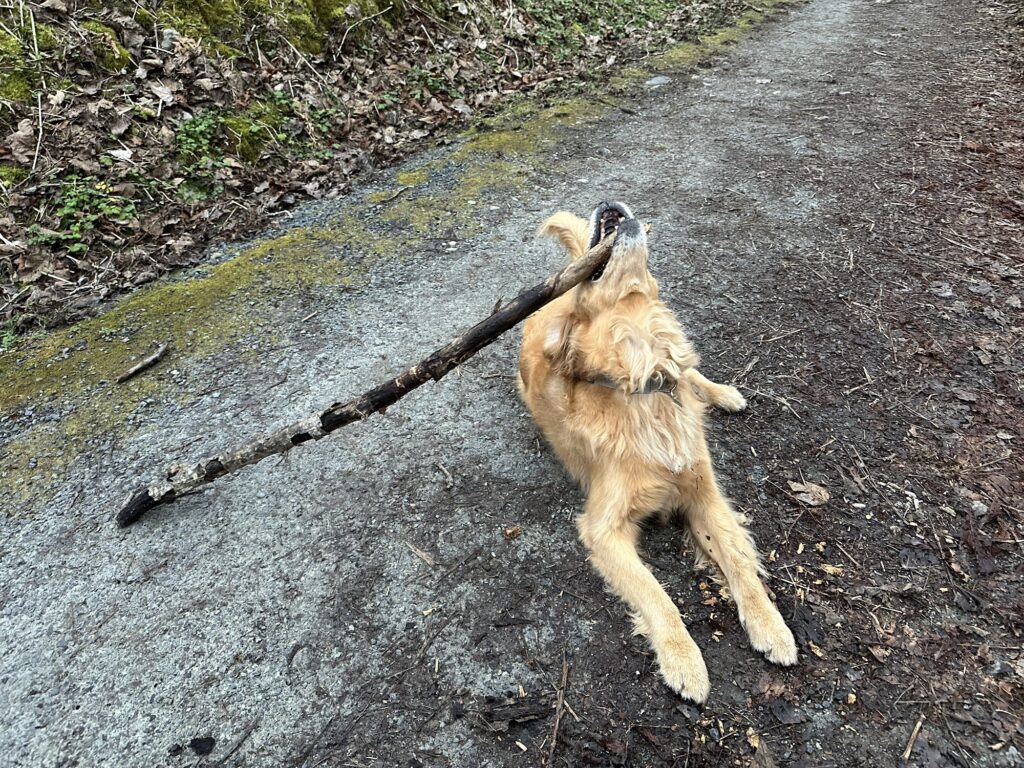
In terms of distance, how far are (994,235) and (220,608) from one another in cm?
627

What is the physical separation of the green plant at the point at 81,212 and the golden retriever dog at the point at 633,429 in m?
4.08

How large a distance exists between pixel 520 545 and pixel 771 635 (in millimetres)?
1242

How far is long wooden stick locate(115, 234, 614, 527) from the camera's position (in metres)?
2.92

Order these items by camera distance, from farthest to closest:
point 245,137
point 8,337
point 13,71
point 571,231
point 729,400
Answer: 1. point 245,137
2. point 13,71
3. point 8,337
4. point 729,400
5. point 571,231

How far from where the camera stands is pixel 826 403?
3676 millimetres

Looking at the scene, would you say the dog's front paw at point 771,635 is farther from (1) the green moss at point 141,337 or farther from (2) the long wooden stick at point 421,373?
(1) the green moss at point 141,337

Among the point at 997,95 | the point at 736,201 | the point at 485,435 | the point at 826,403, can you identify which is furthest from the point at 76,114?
the point at 997,95

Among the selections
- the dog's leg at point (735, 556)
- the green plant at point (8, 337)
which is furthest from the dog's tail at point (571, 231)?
the green plant at point (8, 337)

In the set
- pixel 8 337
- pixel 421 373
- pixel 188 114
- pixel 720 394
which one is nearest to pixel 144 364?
pixel 8 337

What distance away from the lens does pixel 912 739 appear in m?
2.27

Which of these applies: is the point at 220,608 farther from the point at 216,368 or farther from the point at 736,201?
the point at 736,201

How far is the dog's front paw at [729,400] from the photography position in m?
3.67

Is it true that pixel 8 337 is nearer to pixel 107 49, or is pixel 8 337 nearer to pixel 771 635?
pixel 107 49

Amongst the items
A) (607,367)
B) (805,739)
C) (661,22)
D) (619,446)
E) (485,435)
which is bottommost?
(805,739)
